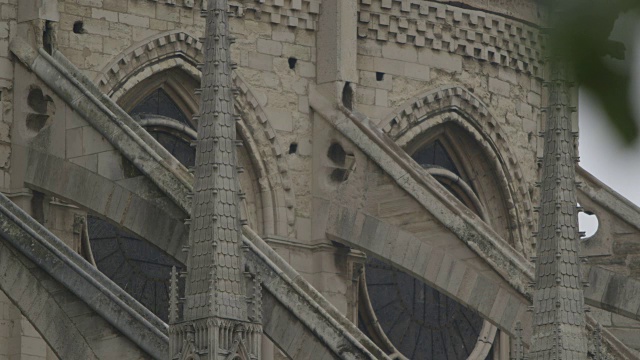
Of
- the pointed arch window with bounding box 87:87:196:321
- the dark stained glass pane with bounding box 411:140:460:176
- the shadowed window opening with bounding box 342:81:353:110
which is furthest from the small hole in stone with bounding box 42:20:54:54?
the dark stained glass pane with bounding box 411:140:460:176

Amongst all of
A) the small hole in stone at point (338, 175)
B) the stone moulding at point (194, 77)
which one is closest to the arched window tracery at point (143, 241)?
the stone moulding at point (194, 77)

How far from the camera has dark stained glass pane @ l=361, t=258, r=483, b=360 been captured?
17.0 m

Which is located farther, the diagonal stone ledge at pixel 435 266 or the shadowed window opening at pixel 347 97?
the shadowed window opening at pixel 347 97

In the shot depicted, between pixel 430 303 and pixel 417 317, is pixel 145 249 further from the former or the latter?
pixel 430 303

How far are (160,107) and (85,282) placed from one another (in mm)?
5159

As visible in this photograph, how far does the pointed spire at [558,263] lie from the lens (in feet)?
33.0

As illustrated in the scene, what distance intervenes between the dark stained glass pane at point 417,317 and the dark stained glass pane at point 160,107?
3122 mm

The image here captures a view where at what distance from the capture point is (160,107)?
15250 mm

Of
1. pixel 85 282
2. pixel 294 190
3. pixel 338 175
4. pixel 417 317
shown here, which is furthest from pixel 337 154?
pixel 85 282

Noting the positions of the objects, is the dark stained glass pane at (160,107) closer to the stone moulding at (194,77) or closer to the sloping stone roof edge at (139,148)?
the stone moulding at (194,77)

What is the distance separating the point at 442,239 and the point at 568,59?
13.2 meters

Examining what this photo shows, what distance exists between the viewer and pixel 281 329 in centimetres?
1127

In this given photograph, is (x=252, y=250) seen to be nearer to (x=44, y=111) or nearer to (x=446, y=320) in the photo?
(x=44, y=111)

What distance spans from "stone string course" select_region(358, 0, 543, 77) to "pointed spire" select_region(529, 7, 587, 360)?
20.6 ft
